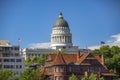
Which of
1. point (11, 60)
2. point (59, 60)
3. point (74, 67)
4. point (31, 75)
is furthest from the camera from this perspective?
point (11, 60)

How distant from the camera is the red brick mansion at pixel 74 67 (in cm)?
10381

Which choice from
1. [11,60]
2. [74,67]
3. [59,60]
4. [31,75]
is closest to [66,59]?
[59,60]

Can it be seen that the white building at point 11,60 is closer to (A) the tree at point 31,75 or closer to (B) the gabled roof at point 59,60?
(B) the gabled roof at point 59,60

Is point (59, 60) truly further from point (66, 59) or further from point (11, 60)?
point (11, 60)

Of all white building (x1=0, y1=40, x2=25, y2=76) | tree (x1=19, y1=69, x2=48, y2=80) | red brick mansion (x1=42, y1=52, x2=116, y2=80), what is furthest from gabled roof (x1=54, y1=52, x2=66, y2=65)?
white building (x1=0, y1=40, x2=25, y2=76)

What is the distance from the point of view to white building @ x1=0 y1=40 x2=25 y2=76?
4388 inches

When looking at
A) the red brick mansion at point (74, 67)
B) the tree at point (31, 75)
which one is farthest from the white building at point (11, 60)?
the tree at point (31, 75)

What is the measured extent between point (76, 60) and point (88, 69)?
2.62m

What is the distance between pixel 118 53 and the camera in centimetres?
12456

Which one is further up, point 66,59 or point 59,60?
point 66,59

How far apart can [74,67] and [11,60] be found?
13.2 metres

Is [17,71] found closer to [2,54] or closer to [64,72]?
[2,54]

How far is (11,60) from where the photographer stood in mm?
111812

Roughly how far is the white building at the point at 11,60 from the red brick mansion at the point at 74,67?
618cm
